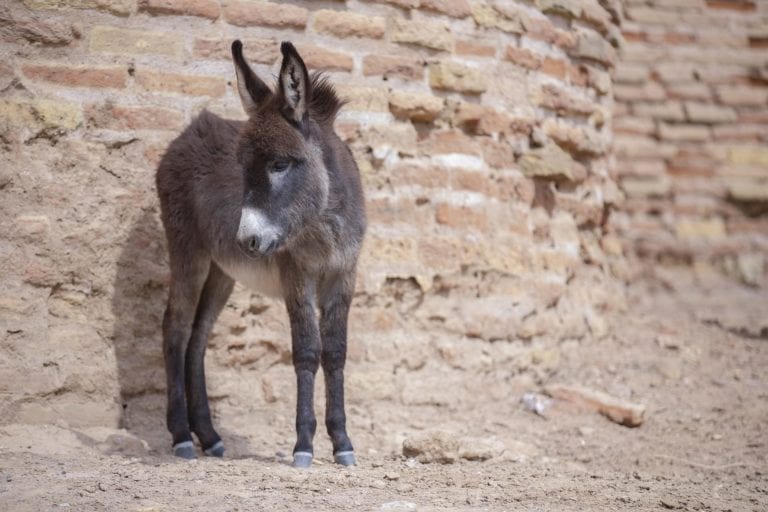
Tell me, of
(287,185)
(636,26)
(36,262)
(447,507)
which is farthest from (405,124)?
(636,26)

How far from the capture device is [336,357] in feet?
15.3

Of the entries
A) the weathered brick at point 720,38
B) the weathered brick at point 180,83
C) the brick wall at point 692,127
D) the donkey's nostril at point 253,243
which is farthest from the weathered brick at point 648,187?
the donkey's nostril at point 253,243

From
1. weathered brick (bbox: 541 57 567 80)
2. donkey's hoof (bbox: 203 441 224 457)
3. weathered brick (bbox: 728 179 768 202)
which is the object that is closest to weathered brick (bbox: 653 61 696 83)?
weathered brick (bbox: 728 179 768 202)

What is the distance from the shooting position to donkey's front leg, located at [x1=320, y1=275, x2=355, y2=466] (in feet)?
15.1

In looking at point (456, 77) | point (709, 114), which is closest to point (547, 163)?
point (456, 77)

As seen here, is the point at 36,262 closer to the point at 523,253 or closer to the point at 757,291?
the point at 523,253

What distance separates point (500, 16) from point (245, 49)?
1627 mm

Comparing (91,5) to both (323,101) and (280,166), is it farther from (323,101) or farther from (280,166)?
(280,166)

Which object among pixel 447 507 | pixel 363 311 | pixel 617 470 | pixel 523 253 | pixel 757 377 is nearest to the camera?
pixel 447 507

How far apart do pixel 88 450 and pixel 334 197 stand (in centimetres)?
167

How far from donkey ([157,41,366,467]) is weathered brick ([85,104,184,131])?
219 mm

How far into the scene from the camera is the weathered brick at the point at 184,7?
5.23 m

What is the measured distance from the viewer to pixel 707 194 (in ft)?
27.1

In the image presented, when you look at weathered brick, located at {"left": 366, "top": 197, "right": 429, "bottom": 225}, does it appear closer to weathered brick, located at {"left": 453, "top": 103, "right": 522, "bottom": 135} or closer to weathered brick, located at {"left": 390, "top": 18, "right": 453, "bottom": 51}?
weathered brick, located at {"left": 453, "top": 103, "right": 522, "bottom": 135}
